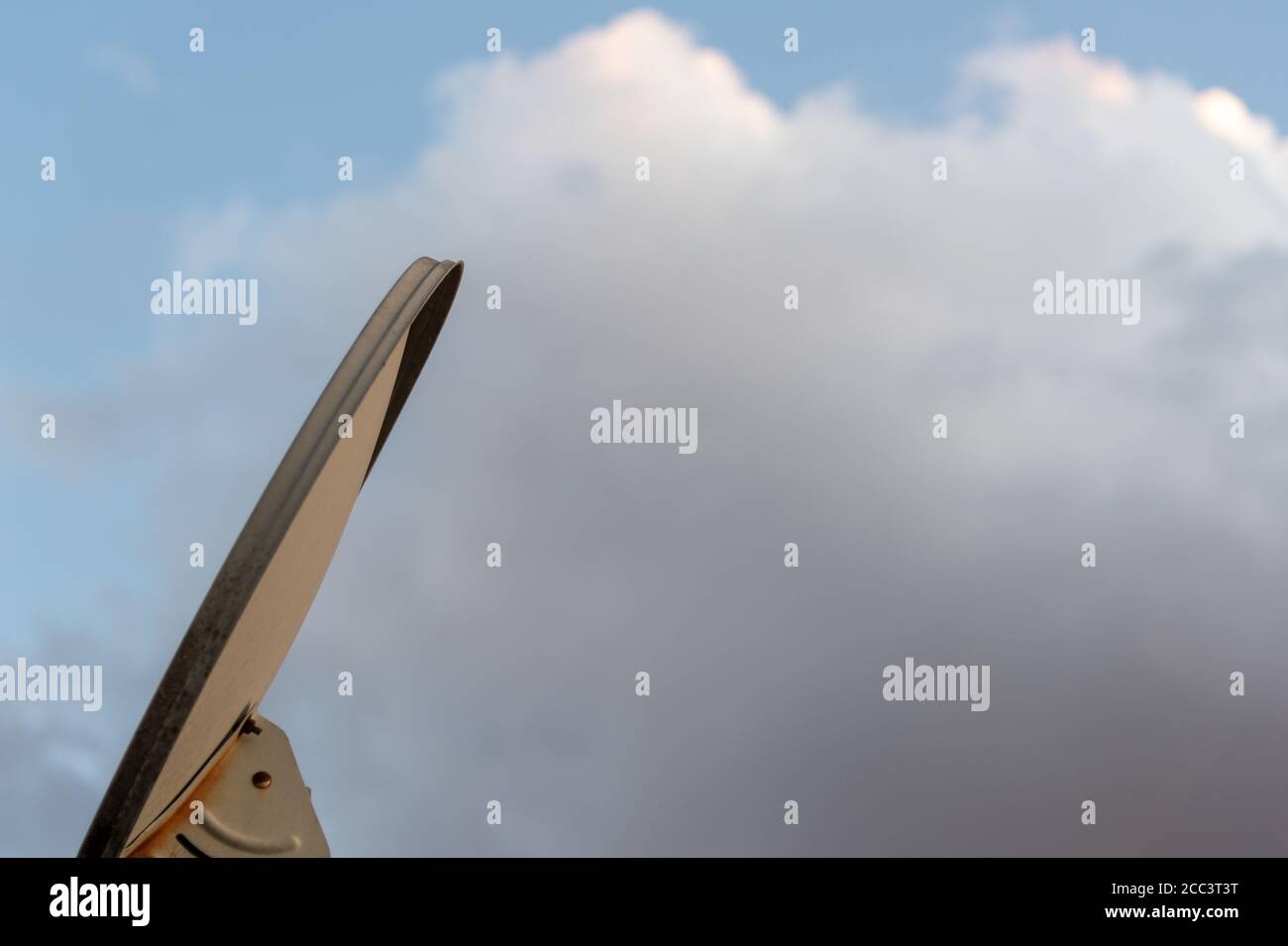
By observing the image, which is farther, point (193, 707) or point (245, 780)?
point (245, 780)

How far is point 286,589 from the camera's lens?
9625mm

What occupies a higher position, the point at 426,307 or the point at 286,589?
the point at 426,307
